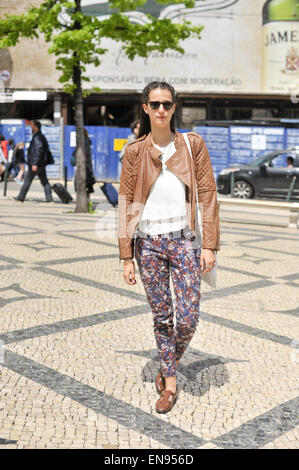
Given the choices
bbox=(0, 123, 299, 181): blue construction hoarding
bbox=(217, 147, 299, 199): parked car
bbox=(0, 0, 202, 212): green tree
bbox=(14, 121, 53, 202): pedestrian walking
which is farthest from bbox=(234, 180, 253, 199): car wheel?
bbox=(14, 121, 53, 202): pedestrian walking

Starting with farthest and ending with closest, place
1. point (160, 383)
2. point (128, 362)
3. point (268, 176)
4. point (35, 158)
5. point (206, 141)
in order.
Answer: point (206, 141), point (268, 176), point (35, 158), point (128, 362), point (160, 383)

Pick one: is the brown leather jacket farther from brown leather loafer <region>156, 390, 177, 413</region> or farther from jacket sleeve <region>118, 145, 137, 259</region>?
brown leather loafer <region>156, 390, 177, 413</region>

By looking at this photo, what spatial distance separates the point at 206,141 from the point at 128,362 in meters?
18.9

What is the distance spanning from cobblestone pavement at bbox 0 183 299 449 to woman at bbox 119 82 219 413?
0.97 ft

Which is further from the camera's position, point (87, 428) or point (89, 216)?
point (89, 216)

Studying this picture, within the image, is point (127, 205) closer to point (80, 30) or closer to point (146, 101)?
point (146, 101)

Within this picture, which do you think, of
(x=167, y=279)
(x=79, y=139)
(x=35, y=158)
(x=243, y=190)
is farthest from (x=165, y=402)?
(x=243, y=190)

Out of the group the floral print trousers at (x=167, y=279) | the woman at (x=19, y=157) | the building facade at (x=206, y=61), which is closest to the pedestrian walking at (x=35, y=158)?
the woman at (x=19, y=157)

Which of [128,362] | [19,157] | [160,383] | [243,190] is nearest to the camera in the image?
[160,383]

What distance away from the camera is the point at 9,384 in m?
3.55

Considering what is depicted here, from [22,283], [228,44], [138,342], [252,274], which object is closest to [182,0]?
[252,274]

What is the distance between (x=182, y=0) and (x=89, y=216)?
487cm

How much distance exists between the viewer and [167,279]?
3.35 metres
